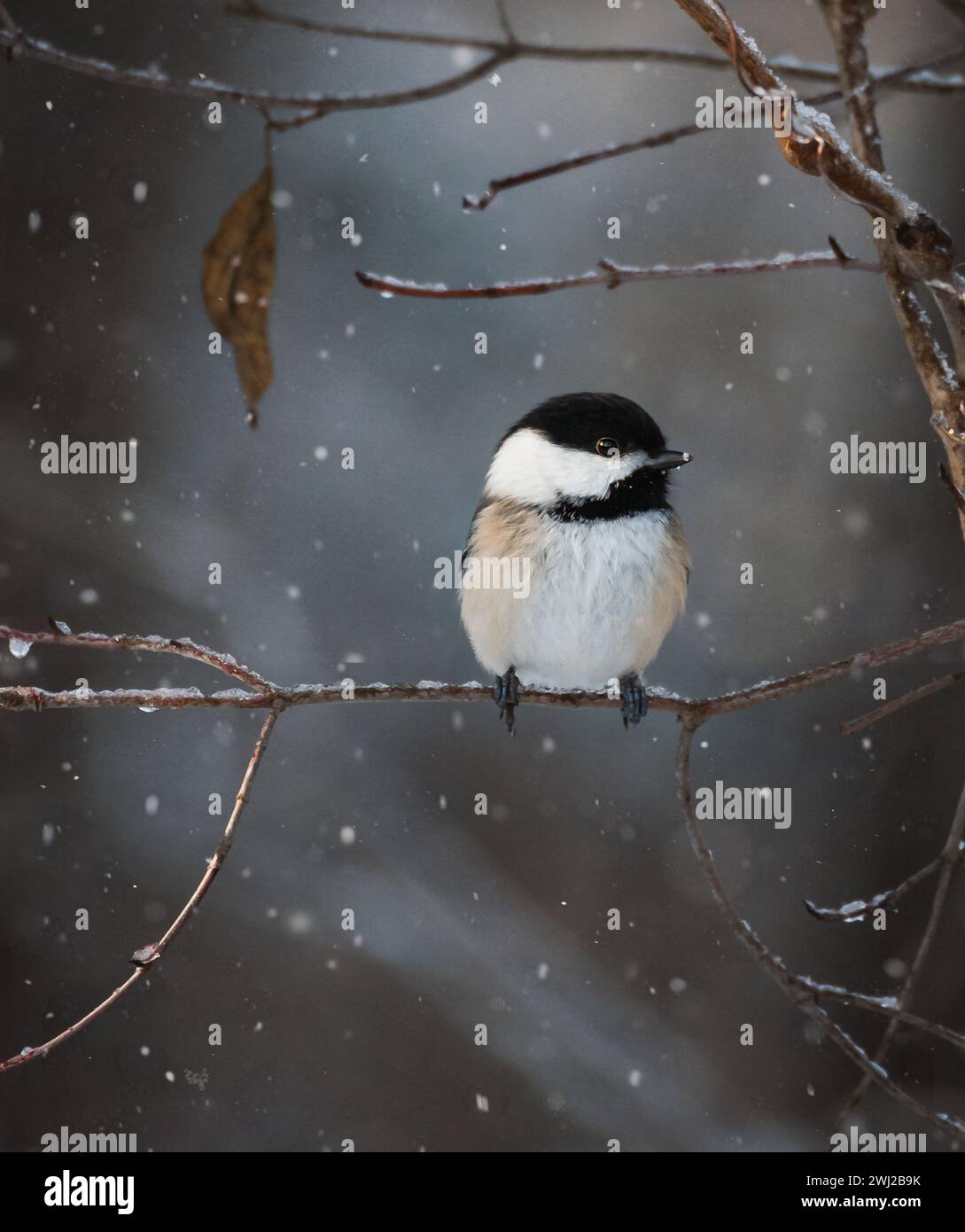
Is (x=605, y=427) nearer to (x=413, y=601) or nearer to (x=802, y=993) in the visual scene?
(x=413, y=601)

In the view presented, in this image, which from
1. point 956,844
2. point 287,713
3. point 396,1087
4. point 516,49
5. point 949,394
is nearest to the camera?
point 949,394

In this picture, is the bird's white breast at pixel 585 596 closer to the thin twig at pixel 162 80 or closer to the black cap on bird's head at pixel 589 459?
the black cap on bird's head at pixel 589 459

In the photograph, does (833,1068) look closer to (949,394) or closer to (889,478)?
(889,478)

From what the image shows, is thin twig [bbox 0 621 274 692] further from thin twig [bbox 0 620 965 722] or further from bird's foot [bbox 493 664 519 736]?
bird's foot [bbox 493 664 519 736]

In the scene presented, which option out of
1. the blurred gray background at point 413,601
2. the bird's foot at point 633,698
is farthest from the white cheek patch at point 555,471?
the bird's foot at point 633,698

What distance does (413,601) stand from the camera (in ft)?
4.32

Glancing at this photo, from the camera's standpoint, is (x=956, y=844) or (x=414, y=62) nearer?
(x=956, y=844)

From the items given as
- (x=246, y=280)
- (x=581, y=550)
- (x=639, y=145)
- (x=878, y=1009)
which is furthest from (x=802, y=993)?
(x=246, y=280)

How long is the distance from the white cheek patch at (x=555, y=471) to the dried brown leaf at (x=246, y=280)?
302 mm

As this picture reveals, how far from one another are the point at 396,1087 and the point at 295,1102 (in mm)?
123

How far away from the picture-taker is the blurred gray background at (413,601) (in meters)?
1.25

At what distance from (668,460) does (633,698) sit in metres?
0.28

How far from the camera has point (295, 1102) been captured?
49.4 inches

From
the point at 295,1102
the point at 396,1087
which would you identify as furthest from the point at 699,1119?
the point at 295,1102
